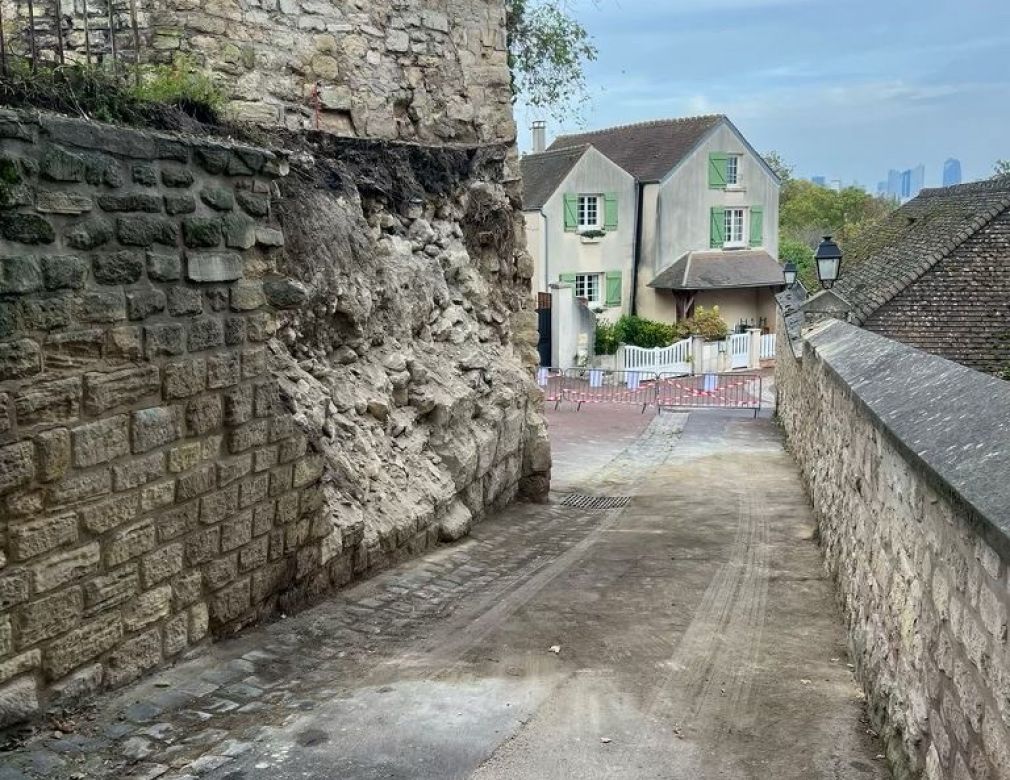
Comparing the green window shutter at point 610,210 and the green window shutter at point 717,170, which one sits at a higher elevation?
the green window shutter at point 717,170

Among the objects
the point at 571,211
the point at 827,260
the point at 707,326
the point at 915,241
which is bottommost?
the point at 707,326

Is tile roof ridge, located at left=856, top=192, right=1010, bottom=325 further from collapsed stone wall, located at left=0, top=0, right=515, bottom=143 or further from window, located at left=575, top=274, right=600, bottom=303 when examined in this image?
window, located at left=575, top=274, right=600, bottom=303

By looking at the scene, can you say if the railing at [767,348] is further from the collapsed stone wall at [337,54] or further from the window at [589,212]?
the collapsed stone wall at [337,54]

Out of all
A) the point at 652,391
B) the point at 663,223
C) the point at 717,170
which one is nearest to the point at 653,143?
the point at 717,170

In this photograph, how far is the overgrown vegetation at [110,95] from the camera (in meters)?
4.61

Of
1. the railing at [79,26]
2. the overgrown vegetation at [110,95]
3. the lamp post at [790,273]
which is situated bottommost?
the lamp post at [790,273]

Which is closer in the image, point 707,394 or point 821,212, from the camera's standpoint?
point 707,394

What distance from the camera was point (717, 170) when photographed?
32.5 metres

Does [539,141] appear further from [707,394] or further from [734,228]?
[707,394]

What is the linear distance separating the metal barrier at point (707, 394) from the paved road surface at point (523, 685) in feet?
47.1

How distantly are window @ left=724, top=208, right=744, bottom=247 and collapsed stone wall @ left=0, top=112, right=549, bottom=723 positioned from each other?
86.0 feet

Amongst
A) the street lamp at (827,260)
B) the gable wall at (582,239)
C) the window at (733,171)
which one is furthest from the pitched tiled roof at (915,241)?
the window at (733,171)

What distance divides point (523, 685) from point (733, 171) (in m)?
30.4

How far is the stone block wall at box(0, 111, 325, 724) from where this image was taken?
420 centimetres
